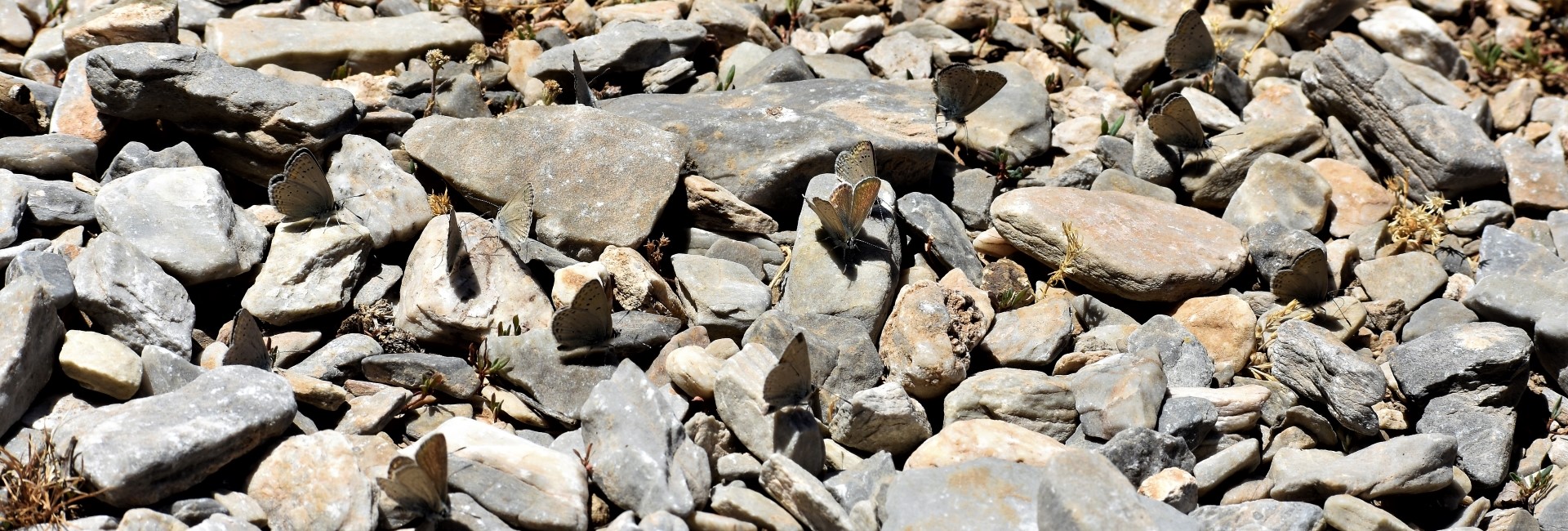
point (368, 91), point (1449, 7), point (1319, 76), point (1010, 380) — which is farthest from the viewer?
point (1449, 7)

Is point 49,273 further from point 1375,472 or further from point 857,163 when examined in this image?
point 1375,472

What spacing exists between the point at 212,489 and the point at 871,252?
3.36 meters

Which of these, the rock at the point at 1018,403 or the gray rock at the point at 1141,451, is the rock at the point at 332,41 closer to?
the rock at the point at 1018,403

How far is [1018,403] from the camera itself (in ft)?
17.3

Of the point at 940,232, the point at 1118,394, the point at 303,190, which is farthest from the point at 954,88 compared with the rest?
the point at 303,190

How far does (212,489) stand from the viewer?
14.6ft

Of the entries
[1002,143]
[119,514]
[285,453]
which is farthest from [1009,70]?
[119,514]

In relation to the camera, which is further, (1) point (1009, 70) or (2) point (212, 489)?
(1) point (1009, 70)

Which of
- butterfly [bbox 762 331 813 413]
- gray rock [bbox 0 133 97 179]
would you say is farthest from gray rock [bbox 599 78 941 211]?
gray rock [bbox 0 133 97 179]

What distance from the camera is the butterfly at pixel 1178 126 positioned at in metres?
6.84

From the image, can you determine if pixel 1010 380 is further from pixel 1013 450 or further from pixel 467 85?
pixel 467 85

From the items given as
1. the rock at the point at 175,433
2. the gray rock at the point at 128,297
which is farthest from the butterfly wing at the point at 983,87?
the gray rock at the point at 128,297

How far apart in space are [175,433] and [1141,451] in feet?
13.4

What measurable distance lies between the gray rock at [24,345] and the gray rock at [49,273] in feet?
0.43
